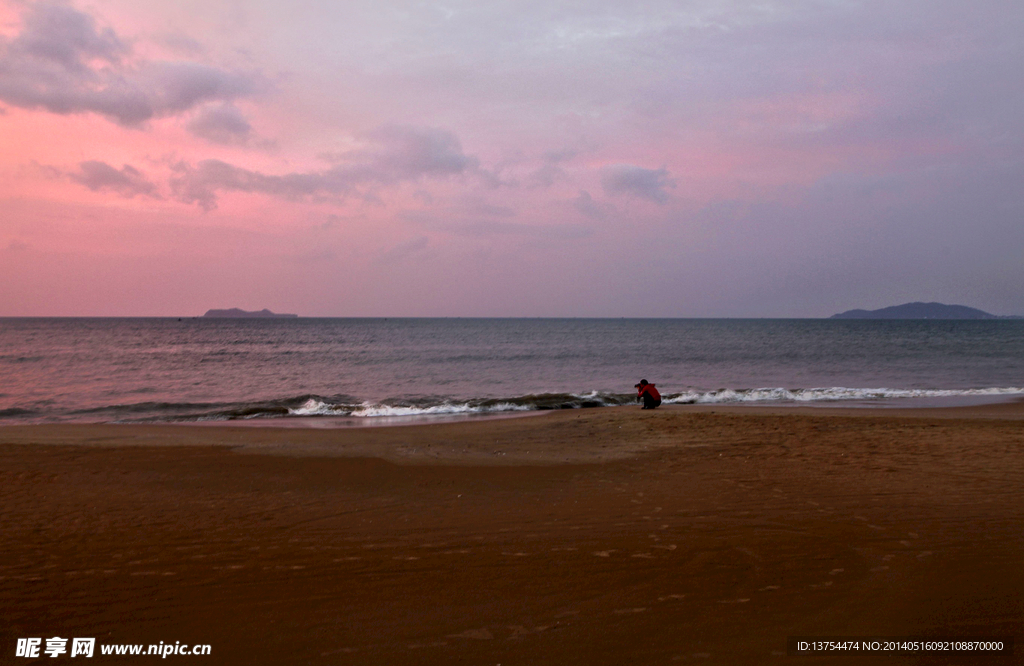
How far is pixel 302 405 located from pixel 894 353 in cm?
4861

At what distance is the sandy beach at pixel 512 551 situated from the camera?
444cm

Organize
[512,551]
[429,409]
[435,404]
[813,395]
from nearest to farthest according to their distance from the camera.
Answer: [512,551], [429,409], [435,404], [813,395]

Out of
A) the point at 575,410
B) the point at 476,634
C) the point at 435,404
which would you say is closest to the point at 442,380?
the point at 435,404

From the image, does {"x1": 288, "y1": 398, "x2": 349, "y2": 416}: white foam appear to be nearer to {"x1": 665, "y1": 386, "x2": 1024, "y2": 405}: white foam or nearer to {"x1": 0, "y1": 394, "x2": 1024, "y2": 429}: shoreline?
{"x1": 0, "y1": 394, "x2": 1024, "y2": 429}: shoreline

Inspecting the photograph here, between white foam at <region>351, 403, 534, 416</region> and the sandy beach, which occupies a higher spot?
the sandy beach

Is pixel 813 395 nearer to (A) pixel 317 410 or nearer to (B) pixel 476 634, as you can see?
(A) pixel 317 410

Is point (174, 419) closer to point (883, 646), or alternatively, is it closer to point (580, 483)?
point (580, 483)

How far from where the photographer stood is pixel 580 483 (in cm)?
918

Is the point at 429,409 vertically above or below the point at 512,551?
below

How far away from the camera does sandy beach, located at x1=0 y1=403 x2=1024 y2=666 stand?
4438 mm

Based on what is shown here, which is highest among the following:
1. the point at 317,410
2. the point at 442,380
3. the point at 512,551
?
the point at 512,551

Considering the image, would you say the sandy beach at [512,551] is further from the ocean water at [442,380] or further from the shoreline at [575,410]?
the ocean water at [442,380]

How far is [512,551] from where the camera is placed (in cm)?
609

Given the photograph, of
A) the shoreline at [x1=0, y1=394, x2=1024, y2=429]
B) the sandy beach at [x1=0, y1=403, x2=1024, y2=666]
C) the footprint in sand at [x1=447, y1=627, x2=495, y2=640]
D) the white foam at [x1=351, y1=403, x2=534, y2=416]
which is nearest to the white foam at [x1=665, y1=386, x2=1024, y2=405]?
the shoreline at [x1=0, y1=394, x2=1024, y2=429]
